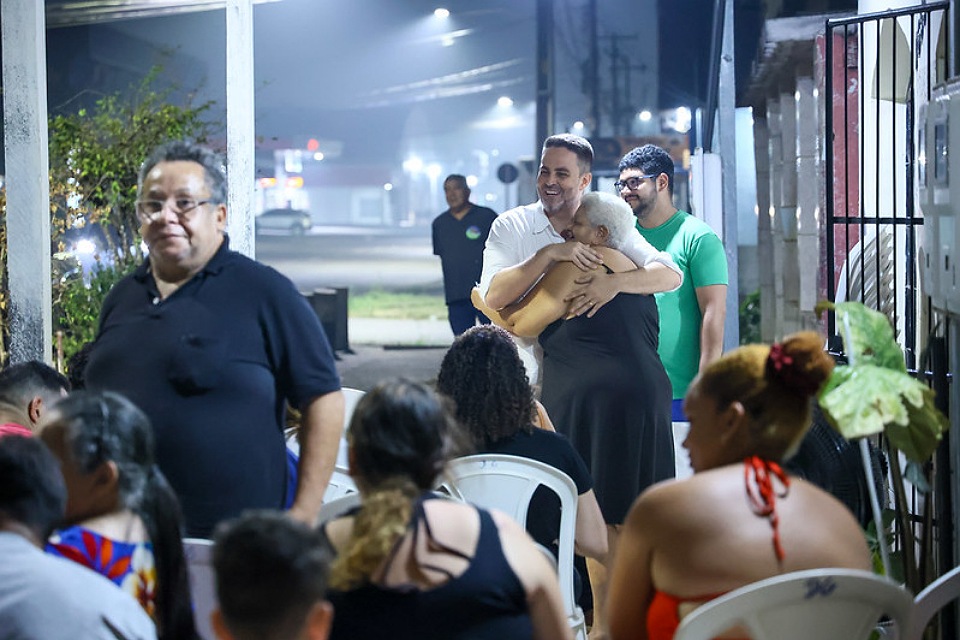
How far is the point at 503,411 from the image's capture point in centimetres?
377

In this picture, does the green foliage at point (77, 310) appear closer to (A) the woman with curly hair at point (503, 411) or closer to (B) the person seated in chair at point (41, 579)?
(A) the woman with curly hair at point (503, 411)

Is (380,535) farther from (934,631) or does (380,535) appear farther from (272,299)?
(934,631)

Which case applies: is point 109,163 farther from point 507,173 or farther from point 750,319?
point 507,173

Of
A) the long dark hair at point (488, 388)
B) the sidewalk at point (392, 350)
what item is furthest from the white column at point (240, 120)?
the sidewalk at point (392, 350)

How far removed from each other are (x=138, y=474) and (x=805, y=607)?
131cm

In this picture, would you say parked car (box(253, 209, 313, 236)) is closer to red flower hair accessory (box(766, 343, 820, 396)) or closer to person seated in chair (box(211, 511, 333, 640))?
red flower hair accessory (box(766, 343, 820, 396))

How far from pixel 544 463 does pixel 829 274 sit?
166 cm

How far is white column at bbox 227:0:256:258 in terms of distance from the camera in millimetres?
6746

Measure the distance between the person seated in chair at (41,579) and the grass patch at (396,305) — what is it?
18.5 m

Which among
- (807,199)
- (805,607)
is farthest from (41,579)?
(807,199)

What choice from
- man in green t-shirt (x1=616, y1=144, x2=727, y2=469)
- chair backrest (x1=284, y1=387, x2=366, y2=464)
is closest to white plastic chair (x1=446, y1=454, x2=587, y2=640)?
chair backrest (x1=284, y1=387, x2=366, y2=464)

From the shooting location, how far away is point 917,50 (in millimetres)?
5215

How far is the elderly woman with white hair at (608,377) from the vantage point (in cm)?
452

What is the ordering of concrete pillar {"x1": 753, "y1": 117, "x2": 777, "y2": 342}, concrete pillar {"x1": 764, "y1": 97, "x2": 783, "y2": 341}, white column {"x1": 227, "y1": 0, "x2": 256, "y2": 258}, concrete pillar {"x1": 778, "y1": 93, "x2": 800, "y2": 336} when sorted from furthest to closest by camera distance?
concrete pillar {"x1": 753, "y1": 117, "x2": 777, "y2": 342} < concrete pillar {"x1": 764, "y1": 97, "x2": 783, "y2": 341} < concrete pillar {"x1": 778, "y1": 93, "x2": 800, "y2": 336} < white column {"x1": 227, "y1": 0, "x2": 256, "y2": 258}
